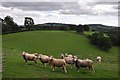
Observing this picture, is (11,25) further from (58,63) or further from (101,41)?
(58,63)

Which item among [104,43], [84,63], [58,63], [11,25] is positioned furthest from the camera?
[11,25]

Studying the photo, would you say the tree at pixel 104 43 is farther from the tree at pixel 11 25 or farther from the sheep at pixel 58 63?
the sheep at pixel 58 63

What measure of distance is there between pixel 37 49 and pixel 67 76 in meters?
56.2

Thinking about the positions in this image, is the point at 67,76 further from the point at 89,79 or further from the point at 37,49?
the point at 37,49

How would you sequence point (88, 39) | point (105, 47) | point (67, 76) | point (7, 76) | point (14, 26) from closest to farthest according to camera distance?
point (7, 76) < point (67, 76) < point (105, 47) < point (88, 39) < point (14, 26)

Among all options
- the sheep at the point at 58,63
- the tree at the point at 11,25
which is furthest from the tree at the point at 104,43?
the sheep at the point at 58,63

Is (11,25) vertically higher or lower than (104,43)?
higher

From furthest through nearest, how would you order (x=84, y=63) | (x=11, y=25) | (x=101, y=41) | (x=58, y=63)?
(x=11, y=25), (x=101, y=41), (x=84, y=63), (x=58, y=63)

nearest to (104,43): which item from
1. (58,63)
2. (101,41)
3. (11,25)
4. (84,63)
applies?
(101,41)

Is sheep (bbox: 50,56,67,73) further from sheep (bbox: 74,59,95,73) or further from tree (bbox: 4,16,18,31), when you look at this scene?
tree (bbox: 4,16,18,31)

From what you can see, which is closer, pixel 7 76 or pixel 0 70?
pixel 7 76

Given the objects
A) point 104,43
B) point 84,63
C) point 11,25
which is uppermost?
point 11,25

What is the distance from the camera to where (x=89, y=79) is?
22250mm

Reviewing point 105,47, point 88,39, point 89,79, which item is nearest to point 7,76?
point 89,79
